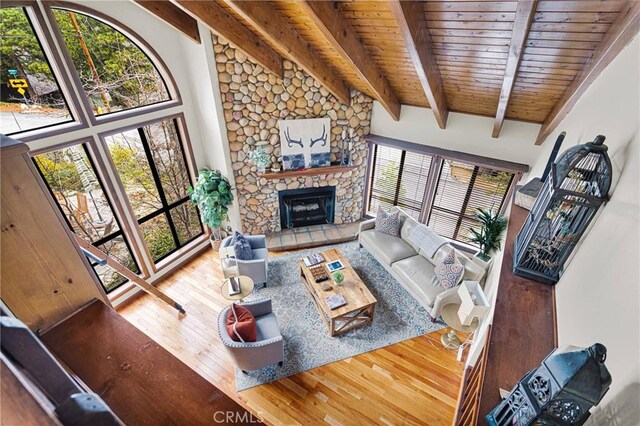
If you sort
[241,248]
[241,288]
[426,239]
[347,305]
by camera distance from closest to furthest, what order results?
[347,305] < [241,288] < [241,248] < [426,239]

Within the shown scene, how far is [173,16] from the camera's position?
3.69 meters

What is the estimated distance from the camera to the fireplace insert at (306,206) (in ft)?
18.5

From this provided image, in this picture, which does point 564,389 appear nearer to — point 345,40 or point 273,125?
point 345,40

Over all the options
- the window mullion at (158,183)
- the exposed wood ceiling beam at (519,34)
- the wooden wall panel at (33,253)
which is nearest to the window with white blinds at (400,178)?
the exposed wood ceiling beam at (519,34)

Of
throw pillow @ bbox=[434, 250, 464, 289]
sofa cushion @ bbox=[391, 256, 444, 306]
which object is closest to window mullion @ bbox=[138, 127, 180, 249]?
sofa cushion @ bbox=[391, 256, 444, 306]

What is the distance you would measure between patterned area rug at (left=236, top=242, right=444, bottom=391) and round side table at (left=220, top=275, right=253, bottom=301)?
1.66 feet

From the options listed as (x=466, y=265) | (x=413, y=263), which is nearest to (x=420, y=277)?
(x=413, y=263)

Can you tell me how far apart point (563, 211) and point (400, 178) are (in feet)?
12.9

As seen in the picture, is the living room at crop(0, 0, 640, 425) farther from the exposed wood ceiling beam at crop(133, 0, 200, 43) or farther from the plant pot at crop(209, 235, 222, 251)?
the plant pot at crop(209, 235, 222, 251)

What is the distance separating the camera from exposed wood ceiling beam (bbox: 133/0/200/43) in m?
3.45

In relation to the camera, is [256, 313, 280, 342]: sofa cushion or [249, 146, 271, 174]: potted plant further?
[249, 146, 271, 174]: potted plant

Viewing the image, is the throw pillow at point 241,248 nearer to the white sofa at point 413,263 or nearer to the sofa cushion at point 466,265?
the white sofa at point 413,263

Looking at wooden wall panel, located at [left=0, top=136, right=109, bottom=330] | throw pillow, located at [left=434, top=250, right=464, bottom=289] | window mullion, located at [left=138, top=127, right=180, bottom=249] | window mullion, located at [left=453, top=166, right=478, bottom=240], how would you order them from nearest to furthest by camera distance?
wooden wall panel, located at [left=0, top=136, right=109, bottom=330] < throw pillow, located at [left=434, top=250, right=464, bottom=289] < window mullion, located at [left=138, top=127, right=180, bottom=249] < window mullion, located at [left=453, top=166, right=478, bottom=240]

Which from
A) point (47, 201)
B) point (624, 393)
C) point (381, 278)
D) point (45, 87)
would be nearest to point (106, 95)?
point (45, 87)
